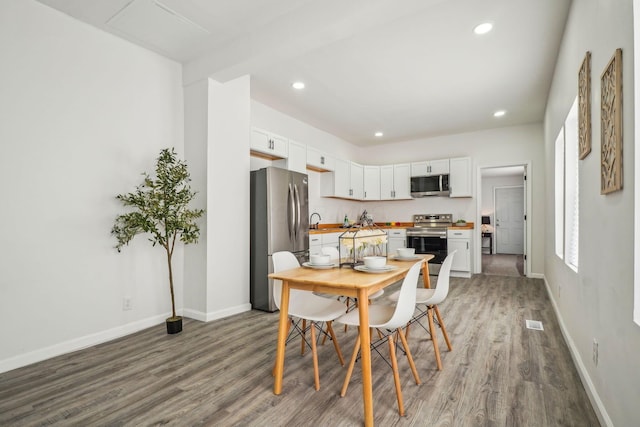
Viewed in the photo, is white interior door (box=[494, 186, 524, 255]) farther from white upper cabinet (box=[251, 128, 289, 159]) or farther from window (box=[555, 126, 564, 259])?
white upper cabinet (box=[251, 128, 289, 159])

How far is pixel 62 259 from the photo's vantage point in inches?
109

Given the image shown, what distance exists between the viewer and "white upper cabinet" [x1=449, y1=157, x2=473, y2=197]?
20.8 ft

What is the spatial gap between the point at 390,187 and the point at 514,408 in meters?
5.46

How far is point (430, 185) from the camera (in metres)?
6.63

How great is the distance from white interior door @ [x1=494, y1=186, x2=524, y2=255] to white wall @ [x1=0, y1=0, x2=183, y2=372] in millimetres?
9813

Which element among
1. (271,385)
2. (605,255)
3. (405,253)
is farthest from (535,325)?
(271,385)

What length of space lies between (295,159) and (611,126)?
13.1 feet

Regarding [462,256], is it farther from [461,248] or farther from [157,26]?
[157,26]

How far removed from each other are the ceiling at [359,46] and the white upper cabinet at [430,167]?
1.58 meters

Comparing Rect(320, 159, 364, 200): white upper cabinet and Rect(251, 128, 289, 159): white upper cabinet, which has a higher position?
Rect(251, 128, 289, 159): white upper cabinet

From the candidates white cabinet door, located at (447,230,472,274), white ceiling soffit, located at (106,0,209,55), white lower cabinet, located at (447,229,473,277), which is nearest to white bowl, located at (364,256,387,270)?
white ceiling soffit, located at (106,0,209,55)

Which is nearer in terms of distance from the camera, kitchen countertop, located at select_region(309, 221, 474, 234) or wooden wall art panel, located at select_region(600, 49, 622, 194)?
wooden wall art panel, located at select_region(600, 49, 622, 194)

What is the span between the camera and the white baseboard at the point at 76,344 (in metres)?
2.49

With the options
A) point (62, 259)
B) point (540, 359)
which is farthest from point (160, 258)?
point (540, 359)
